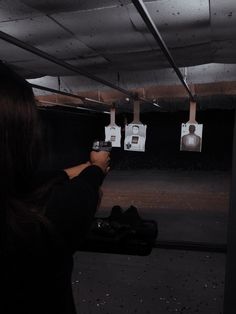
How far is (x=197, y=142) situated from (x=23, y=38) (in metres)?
2.41

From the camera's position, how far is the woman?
0.43 meters

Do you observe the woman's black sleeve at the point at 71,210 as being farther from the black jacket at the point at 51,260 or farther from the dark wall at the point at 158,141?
the dark wall at the point at 158,141

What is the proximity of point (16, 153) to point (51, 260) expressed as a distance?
17 cm

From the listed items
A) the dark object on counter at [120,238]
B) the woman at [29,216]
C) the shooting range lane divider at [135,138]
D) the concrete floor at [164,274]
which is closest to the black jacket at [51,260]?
the woman at [29,216]

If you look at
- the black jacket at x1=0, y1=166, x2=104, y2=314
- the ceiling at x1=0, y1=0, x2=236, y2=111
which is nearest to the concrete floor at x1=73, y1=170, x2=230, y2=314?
the black jacket at x1=0, y1=166, x2=104, y2=314

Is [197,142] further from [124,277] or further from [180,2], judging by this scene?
[180,2]

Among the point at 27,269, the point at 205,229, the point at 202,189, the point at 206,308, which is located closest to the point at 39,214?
the point at 27,269

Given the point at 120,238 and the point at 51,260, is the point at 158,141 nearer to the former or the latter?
the point at 120,238

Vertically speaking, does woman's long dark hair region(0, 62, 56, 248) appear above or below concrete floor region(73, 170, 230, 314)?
above

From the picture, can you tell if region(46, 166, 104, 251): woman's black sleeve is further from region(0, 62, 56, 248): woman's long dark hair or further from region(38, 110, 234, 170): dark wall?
region(38, 110, 234, 170): dark wall

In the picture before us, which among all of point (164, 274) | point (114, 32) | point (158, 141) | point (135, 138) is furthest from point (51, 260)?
point (158, 141)

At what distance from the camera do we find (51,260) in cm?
47

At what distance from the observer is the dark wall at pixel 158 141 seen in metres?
5.57

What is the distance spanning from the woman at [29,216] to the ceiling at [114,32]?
903mm
